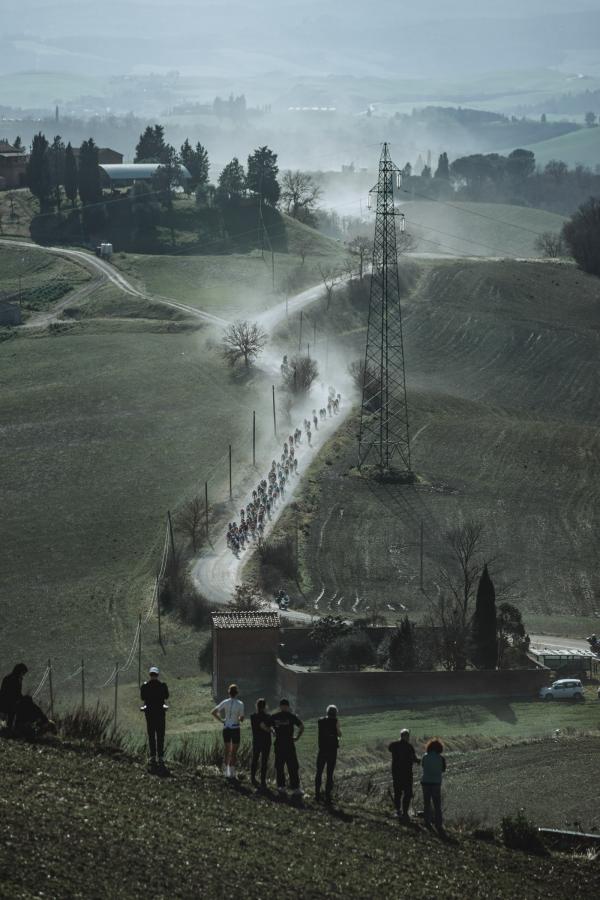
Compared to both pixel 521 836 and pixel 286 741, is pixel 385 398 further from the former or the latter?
pixel 286 741

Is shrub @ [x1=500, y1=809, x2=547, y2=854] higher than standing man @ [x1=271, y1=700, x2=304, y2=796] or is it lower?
lower

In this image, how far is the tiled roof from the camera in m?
34.2

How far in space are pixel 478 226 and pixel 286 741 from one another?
139 m

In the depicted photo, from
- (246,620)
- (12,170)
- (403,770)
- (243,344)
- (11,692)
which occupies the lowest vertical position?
(246,620)

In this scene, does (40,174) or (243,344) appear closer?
(243,344)

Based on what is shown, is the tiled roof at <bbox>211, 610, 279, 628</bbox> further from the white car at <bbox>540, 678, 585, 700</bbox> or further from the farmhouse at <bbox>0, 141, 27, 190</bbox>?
the farmhouse at <bbox>0, 141, 27, 190</bbox>

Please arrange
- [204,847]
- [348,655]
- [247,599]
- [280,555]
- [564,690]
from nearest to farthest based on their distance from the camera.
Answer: [204,847] < [564,690] < [348,655] < [247,599] < [280,555]

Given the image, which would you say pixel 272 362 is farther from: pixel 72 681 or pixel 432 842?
pixel 432 842

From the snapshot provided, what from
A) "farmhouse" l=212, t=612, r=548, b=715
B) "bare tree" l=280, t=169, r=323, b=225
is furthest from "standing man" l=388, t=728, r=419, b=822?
"bare tree" l=280, t=169, r=323, b=225

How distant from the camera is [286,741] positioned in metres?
17.5

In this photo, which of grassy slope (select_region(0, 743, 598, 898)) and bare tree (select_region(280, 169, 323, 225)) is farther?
bare tree (select_region(280, 169, 323, 225))

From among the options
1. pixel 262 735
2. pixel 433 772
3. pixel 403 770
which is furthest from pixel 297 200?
pixel 433 772

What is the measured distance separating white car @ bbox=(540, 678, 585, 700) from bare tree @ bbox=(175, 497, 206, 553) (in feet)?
50.0

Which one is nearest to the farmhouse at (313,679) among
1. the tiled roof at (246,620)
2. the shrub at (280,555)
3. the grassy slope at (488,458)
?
the tiled roof at (246,620)
